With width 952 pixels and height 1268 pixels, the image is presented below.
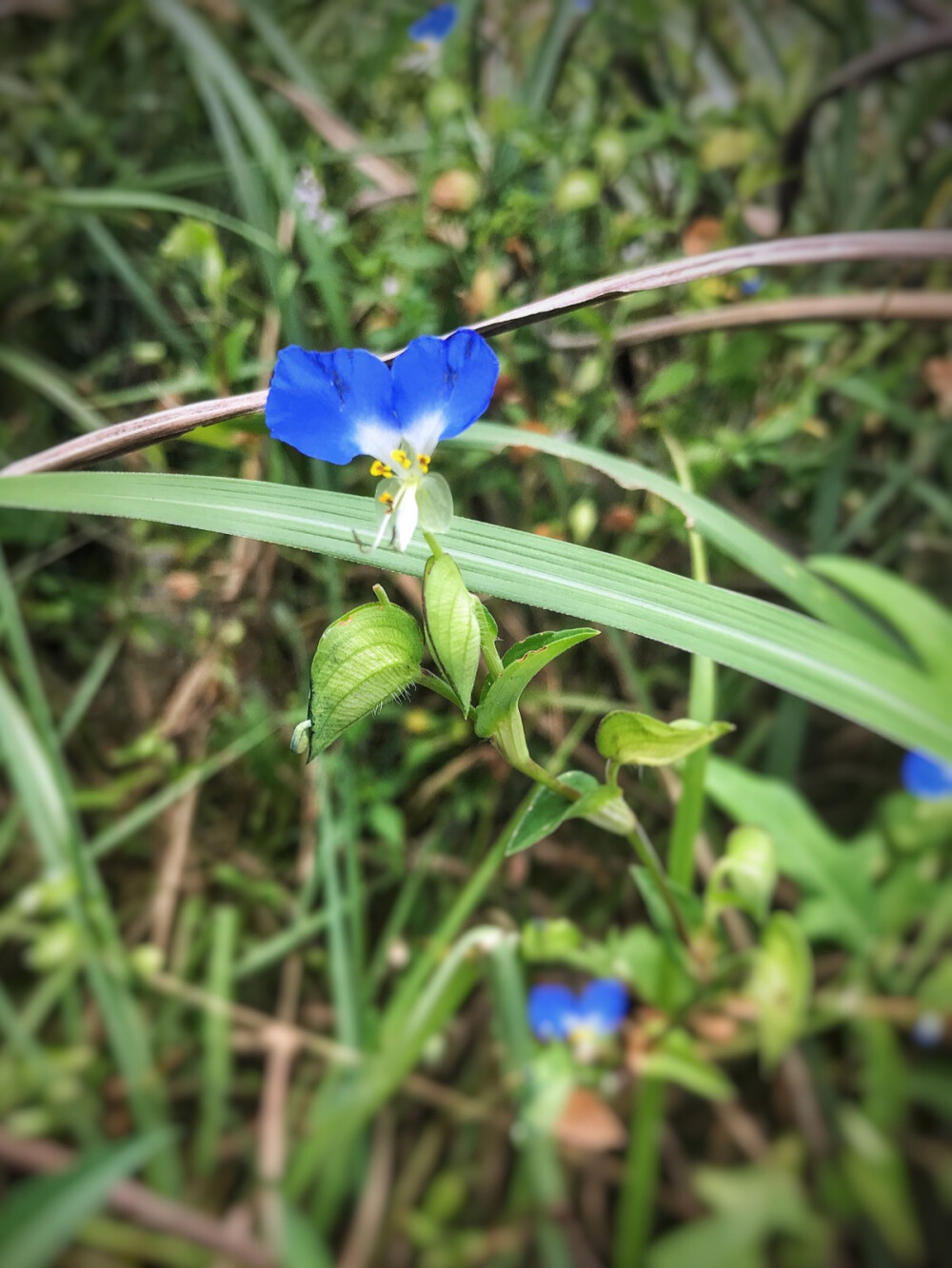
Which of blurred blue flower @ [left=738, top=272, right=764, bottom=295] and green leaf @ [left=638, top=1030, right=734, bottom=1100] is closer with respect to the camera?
green leaf @ [left=638, top=1030, right=734, bottom=1100]

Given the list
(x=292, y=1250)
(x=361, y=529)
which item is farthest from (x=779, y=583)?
(x=292, y=1250)

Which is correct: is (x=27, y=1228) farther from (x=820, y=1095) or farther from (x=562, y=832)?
(x=820, y=1095)

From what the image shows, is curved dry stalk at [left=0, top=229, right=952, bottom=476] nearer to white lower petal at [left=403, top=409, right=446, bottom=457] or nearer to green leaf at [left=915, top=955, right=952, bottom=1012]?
white lower petal at [left=403, top=409, right=446, bottom=457]

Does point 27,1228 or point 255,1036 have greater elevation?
point 255,1036

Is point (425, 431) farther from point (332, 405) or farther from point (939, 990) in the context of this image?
point (939, 990)

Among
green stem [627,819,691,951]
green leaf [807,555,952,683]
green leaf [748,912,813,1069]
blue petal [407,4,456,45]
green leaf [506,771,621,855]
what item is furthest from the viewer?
blue petal [407,4,456,45]

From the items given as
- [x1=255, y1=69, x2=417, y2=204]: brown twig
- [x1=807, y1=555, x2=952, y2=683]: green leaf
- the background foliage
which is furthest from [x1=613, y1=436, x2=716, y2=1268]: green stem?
[x1=255, y1=69, x2=417, y2=204]: brown twig

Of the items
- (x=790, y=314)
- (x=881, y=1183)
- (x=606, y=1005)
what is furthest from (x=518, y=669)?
(x=881, y=1183)
